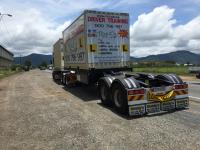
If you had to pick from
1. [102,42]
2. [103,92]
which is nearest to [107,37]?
[102,42]

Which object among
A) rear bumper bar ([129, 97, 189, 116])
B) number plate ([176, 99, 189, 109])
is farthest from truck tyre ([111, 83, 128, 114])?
number plate ([176, 99, 189, 109])

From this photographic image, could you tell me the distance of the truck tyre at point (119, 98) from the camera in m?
9.45

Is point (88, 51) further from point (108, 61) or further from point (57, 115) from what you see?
point (57, 115)

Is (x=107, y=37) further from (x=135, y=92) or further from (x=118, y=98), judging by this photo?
(x=135, y=92)

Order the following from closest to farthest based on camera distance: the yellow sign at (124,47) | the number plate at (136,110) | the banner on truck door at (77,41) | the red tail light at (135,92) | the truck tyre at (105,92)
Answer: the number plate at (136,110) < the red tail light at (135,92) < the truck tyre at (105,92) < the banner on truck door at (77,41) < the yellow sign at (124,47)

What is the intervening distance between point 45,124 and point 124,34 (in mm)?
8028

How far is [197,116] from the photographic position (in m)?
8.75

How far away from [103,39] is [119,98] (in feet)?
17.4

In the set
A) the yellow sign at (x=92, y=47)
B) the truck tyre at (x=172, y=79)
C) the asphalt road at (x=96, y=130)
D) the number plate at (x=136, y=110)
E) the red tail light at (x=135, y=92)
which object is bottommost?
the asphalt road at (x=96, y=130)

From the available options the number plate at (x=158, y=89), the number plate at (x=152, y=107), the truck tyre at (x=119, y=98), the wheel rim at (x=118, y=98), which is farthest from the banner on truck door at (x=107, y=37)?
the number plate at (x=152, y=107)

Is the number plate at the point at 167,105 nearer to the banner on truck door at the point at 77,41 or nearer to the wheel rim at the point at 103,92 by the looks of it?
the wheel rim at the point at 103,92

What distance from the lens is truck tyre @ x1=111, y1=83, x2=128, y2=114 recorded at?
372 inches

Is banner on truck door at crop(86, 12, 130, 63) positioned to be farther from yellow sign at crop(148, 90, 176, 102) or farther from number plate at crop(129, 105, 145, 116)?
number plate at crop(129, 105, 145, 116)

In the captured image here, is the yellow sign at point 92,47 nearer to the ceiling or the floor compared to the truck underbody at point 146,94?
nearer to the ceiling
